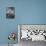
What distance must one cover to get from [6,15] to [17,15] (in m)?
0.27

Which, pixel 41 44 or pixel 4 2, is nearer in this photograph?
pixel 41 44

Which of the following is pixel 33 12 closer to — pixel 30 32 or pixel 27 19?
pixel 27 19

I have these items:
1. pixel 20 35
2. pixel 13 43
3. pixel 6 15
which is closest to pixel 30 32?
pixel 20 35

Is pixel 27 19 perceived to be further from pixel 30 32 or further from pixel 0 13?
pixel 0 13

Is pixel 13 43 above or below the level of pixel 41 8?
below

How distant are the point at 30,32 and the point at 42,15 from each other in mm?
534

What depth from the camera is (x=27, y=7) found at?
3.58 metres

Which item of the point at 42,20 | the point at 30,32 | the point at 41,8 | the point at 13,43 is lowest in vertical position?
the point at 13,43

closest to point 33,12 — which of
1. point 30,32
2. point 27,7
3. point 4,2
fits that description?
point 27,7

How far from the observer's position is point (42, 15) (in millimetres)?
3574

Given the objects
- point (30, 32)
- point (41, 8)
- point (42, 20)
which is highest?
point (41, 8)

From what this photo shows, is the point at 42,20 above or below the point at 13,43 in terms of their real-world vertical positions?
above

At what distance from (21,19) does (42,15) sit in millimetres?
536

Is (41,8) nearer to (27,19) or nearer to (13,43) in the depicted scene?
(27,19)
